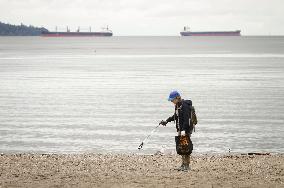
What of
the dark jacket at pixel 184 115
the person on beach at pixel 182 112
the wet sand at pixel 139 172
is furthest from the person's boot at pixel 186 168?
the dark jacket at pixel 184 115

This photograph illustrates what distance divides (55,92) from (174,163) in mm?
35980

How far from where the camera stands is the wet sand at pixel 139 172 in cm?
1285

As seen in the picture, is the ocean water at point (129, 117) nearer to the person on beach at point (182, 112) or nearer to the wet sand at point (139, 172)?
the wet sand at point (139, 172)

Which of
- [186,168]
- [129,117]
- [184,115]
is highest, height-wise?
[184,115]

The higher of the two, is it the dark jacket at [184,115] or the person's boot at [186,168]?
the dark jacket at [184,115]

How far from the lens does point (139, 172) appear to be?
47.2 ft

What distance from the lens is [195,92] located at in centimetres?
4909

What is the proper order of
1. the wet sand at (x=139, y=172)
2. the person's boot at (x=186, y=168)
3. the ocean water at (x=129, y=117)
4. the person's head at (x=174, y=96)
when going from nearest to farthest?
1. the wet sand at (x=139, y=172)
2. the person's head at (x=174, y=96)
3. the person's boot at (x=186, y=168)
4. the ocean water at (x=129, y=117)

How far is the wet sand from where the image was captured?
1285cm

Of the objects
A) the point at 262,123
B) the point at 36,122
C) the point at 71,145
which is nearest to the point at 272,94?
the point at 262,123

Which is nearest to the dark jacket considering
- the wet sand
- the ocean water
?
the wet sand

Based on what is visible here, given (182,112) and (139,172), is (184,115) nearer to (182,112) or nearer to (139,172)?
Answer: (182,112)

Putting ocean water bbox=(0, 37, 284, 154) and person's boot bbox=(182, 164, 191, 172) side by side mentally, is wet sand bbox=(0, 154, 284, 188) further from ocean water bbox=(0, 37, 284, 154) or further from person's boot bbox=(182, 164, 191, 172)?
ocean water bbox=(0, 37, 284, 154)

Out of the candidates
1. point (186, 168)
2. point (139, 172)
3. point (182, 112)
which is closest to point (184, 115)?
point (182, 112)
